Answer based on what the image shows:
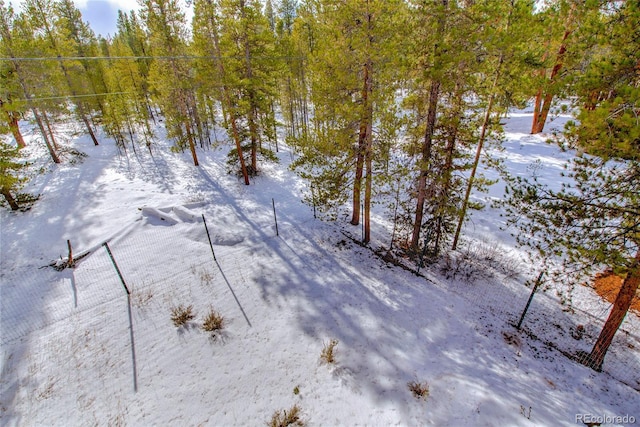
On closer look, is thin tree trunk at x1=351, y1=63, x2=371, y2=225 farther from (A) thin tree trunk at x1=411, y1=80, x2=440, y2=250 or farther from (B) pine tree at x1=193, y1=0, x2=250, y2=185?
(B) pine tree at x1=193, y1=0, x2=250, y2=185

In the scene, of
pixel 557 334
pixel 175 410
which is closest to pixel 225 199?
pixel 175 410

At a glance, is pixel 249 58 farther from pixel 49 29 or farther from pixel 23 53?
pixel 49 29

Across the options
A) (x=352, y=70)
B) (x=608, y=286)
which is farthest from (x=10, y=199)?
(x=608, y=286)

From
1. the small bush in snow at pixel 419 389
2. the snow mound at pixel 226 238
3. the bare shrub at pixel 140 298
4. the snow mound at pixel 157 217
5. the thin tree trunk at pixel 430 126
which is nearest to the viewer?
the small bush in snow at pixel 419 389

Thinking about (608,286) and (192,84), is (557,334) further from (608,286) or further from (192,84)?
(192,84)

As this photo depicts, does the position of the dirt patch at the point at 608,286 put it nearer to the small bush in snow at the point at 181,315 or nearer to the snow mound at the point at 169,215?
the small bush in snow at the point at 181,315

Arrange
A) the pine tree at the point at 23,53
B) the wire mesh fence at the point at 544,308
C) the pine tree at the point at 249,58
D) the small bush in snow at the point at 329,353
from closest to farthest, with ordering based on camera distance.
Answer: the small bush in snow at the point at 329,353 → the wire mesh fence at the point at 544,308 → the pine tree at the point at 249,58 → the pine tree at the point at 23,53

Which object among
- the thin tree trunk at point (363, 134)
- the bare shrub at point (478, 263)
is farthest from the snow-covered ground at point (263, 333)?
the thin tree trunk at point (363, 134)
